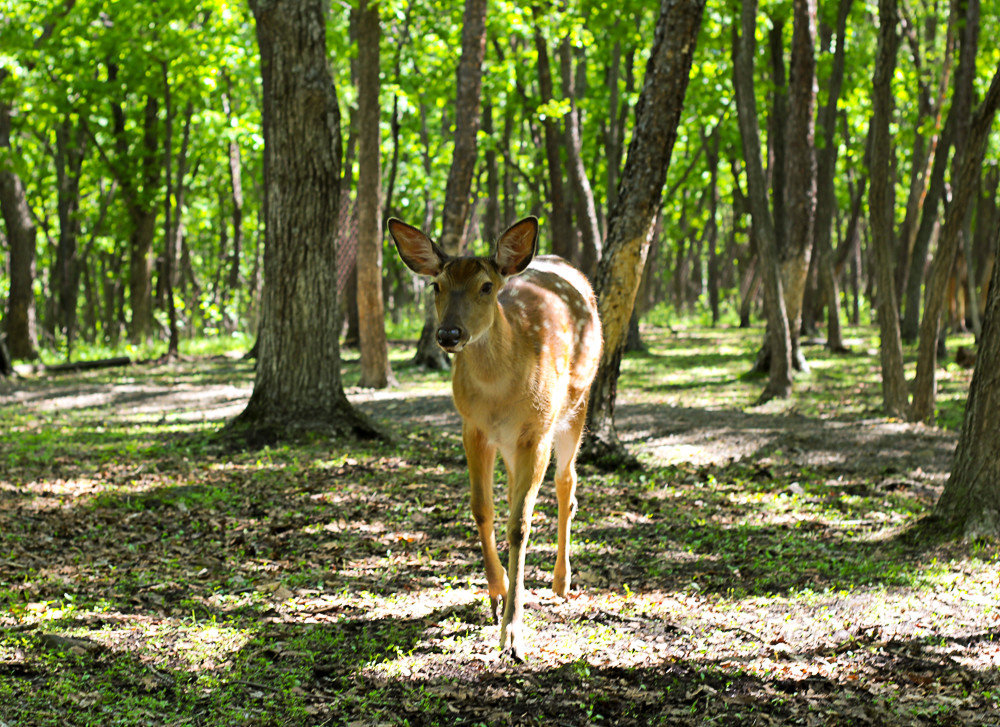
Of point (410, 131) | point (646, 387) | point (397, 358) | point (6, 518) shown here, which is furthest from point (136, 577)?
point (410, 131)

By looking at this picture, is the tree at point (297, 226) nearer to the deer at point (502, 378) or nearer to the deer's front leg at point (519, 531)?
the deer at point (502, 378)

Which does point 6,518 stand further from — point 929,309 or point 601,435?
point 929,309

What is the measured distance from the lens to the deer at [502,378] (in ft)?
15.4

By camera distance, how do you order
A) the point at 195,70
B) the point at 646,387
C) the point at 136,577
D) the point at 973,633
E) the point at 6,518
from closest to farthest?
1. the point at 973,633
2. the point at 136,577
3. the point at 6,518
4. the point at 646,387
5. the point at 195,70

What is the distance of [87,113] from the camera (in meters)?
19.9

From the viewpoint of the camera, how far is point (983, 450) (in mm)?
5719

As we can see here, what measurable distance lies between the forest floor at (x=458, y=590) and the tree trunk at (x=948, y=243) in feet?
1.42

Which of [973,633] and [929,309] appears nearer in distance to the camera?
[973,633]

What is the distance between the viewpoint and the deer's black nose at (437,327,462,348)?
177 inches

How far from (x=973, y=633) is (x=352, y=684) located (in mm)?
2943

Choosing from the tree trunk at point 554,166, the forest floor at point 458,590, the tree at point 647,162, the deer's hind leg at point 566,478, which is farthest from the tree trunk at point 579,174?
the deer's hind leg at point 566,478

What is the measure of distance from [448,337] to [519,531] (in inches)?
44.2

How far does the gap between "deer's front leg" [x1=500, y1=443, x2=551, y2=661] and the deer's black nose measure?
2.82 ft

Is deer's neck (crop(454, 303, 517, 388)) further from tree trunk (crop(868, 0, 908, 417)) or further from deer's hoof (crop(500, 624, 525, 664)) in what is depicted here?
tree trunk (crop(868, 0, 908, 417))
